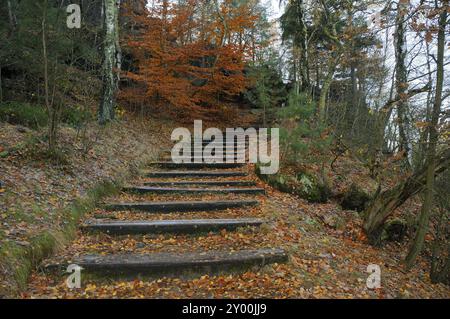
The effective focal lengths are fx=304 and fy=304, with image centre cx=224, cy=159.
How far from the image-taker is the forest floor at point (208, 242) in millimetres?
3605

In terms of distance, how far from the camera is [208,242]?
15.4ft

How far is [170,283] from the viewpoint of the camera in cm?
374

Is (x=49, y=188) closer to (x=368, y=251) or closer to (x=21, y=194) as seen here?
(x=21, y=194)

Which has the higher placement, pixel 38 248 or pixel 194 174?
pixel 194 174

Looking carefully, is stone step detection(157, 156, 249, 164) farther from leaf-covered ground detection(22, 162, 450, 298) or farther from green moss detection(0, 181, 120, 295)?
green moss detection(0, 181, 120, 295)

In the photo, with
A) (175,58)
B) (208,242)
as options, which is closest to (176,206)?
(208,242)

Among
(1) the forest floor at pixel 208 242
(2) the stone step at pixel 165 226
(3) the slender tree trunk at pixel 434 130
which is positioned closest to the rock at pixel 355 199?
(1) the forest floor at pixel 208 242

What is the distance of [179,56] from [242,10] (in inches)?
211

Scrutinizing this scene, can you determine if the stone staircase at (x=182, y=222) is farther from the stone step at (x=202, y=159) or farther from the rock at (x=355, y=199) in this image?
the rock at (x=355, y=199)

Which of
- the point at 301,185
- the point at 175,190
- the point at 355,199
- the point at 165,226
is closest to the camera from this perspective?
the point at 165,226

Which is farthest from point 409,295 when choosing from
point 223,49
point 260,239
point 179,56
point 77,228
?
point 223,49

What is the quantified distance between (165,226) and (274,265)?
1.85 metres

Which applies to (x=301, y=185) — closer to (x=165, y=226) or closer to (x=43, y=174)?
(x=165, y=226)

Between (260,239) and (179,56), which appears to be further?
(179,56)
